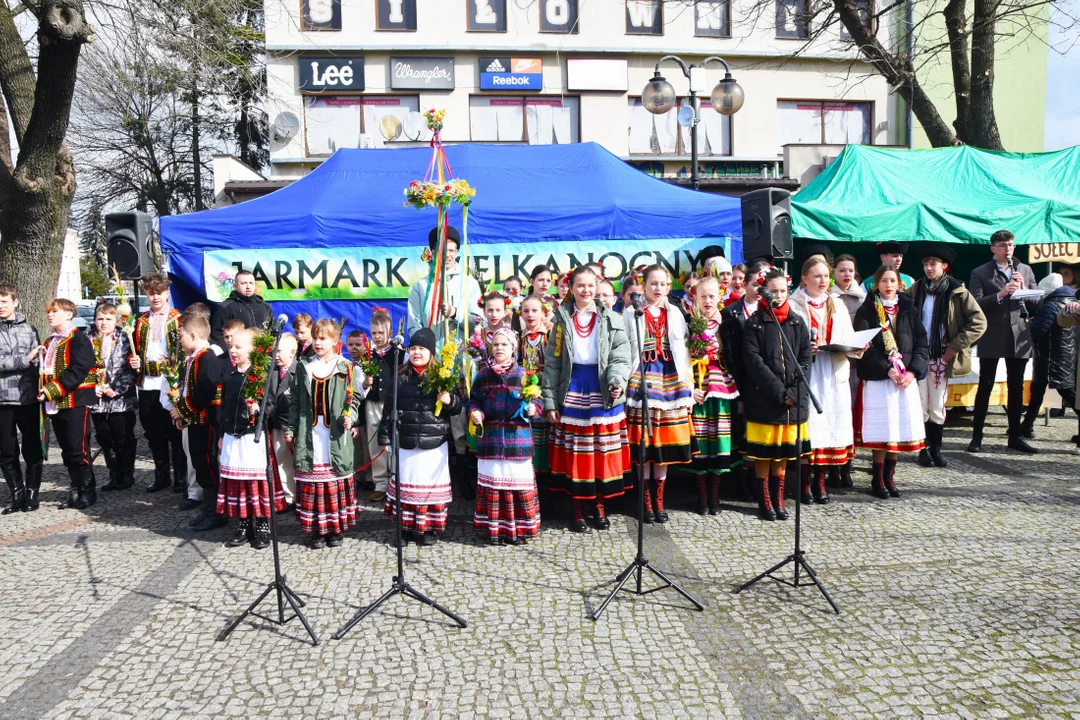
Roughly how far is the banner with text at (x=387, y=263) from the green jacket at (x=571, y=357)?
2.64 m

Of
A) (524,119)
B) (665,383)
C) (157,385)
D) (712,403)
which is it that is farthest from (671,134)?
(157,385)

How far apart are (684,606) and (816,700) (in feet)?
3.52

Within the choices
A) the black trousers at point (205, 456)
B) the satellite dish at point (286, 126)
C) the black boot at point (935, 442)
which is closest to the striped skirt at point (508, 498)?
the black trousers at point (205, 456)

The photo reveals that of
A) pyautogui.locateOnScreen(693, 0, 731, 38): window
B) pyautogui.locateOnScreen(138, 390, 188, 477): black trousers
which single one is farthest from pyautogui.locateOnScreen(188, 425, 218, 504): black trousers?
pyautogui.locateOnScreen(693, 0, 731, 38): window

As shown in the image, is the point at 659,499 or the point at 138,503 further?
the point at 138,503

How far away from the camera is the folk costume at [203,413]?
5.85 meters

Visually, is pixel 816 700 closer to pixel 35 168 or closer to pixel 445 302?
pixel 445 302

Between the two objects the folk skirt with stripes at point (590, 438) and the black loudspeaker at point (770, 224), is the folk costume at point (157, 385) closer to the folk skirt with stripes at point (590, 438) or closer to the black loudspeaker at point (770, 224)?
the folk skirt with stripes at point (590, 438)

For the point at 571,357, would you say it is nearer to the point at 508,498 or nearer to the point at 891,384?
the point at 508,498

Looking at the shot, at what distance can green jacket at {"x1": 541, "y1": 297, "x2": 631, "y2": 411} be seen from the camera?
17.9 feet

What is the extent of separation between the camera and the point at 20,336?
6.49 meters

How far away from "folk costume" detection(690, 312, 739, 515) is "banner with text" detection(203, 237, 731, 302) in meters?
2.37

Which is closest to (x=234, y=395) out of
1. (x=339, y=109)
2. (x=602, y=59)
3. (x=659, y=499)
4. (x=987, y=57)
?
(x=659, y=499)

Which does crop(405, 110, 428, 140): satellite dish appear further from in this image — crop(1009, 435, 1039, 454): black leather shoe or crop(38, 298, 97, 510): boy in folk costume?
crop(1009, 435, 1039, 454): black leather shoe
